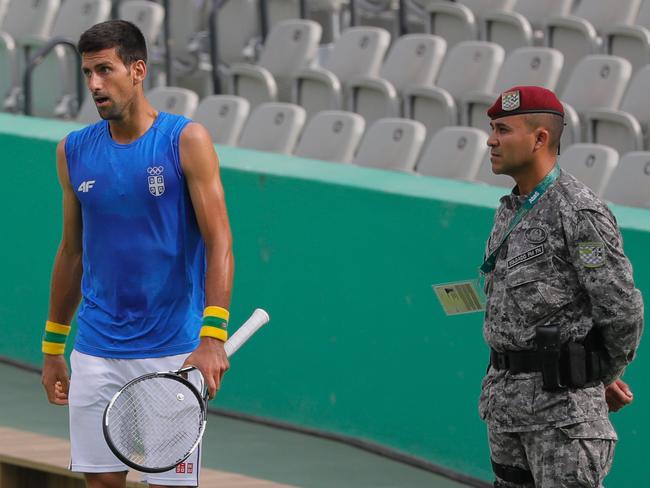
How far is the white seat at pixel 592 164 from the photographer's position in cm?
809

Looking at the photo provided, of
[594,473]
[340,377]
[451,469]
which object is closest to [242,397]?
[340,377]

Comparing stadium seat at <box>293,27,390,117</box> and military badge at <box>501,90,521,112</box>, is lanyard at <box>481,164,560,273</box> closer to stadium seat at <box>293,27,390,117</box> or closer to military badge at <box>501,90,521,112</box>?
military badge at <box>501,90,521,112</box>

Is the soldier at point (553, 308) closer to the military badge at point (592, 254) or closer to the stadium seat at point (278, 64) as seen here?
the military badge at point (592, 254)

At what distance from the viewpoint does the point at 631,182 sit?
7.95 metres

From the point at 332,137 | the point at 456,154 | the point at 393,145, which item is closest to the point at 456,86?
the point at 332,137

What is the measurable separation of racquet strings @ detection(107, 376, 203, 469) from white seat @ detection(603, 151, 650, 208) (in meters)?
3.81

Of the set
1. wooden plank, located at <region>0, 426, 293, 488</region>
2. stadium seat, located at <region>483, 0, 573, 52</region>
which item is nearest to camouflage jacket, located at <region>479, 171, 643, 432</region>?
wooden plank, located at <region>0, 426, 293, 488</region>

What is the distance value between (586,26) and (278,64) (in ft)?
7.71

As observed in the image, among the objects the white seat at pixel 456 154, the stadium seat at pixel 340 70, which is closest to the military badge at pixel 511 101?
the white seat at pixel 456 154

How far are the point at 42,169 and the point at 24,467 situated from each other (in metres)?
3.08

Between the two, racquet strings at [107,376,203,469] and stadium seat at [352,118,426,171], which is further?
stadium seat at [352,118,426,171]

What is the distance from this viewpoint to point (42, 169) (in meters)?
8.94

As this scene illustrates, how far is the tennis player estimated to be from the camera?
4848 millimetres

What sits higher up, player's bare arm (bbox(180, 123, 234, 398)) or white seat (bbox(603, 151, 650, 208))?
player's bare arm (bbox(180, 123, 234, 398))
